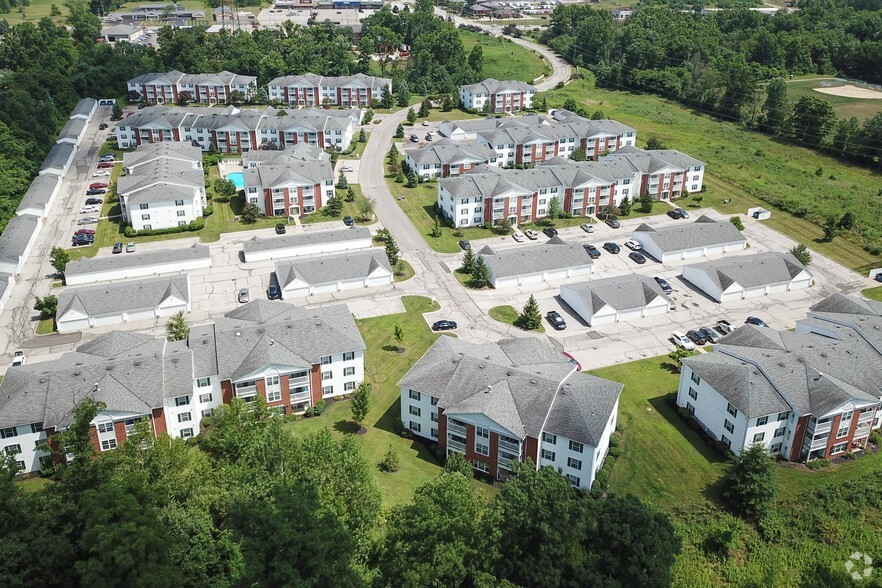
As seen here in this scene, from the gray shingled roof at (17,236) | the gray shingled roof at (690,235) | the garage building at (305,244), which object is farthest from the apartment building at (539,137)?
the gray shingled roof at (17,236)

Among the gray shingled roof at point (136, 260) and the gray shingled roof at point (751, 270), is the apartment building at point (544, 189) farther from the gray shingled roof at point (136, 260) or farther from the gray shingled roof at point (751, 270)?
the gray shingled roof at point (136, 260)

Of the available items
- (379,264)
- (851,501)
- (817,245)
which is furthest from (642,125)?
(851,501)

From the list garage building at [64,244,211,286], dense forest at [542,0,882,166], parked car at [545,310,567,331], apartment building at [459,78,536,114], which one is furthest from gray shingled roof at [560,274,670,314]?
apartment building at [459,78,536,114]

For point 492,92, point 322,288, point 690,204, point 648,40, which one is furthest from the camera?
point 648,40

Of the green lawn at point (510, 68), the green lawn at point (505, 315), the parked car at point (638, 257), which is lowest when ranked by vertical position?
the green lawn at point (505, 315)

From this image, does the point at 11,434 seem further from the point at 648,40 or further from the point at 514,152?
the point at 648,40

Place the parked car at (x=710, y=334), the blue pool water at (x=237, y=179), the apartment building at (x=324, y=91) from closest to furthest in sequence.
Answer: the parked car at (x=710, y=334) → the blue pool water at (x=237, y=179) → the apartment building at (x=324, y=91)
